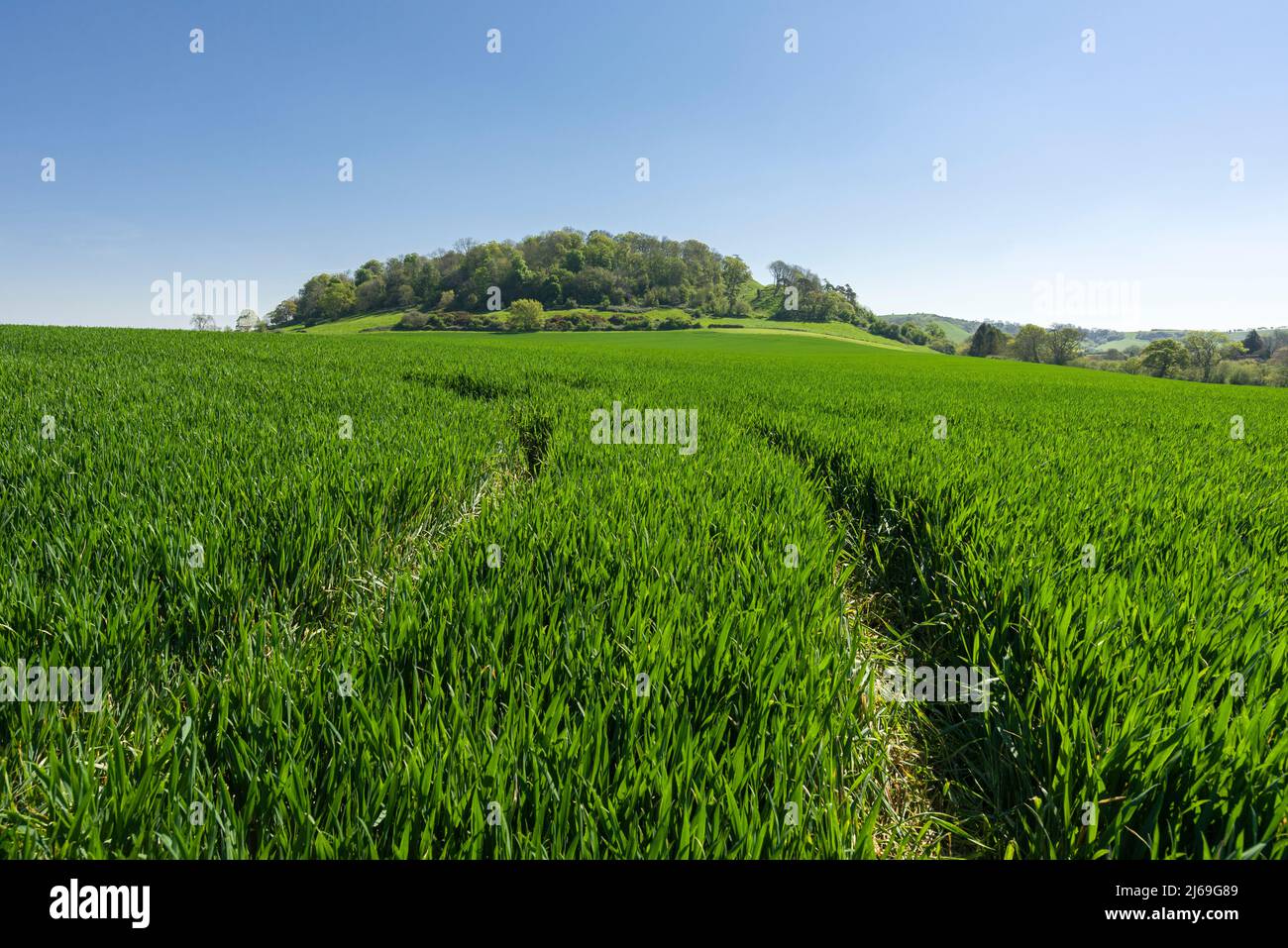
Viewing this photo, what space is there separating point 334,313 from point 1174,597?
327 feet

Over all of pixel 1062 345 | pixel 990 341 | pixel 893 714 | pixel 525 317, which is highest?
pixel 990 341

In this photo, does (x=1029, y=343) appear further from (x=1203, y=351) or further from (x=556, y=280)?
(x=556, y=280)
